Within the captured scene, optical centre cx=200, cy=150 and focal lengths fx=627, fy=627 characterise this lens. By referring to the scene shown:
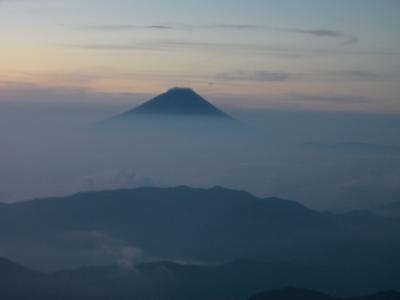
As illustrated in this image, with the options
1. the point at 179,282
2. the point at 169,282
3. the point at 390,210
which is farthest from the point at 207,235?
the point at 169,282

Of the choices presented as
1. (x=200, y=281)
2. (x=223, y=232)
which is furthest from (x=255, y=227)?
(x=200, y=281)

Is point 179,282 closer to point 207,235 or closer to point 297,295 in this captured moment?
point 297,295

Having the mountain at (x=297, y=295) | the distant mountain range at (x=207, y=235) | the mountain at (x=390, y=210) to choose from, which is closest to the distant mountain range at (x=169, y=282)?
the mountain at (x=297, y=295)

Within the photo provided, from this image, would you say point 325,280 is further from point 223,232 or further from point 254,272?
point 223,232

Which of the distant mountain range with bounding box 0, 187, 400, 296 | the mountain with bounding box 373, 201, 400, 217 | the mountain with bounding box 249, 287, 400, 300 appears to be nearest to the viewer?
the mountain with bounding box 249, 287, 400, 300

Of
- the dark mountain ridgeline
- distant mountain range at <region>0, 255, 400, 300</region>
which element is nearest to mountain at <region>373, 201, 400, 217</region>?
the dark mountain ridgeline

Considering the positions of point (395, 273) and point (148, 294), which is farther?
point (395, 273)

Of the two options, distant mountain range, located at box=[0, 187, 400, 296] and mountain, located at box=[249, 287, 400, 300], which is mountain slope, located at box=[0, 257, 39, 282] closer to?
distant mountain range, located at box=[0, 187, 400, 296]
